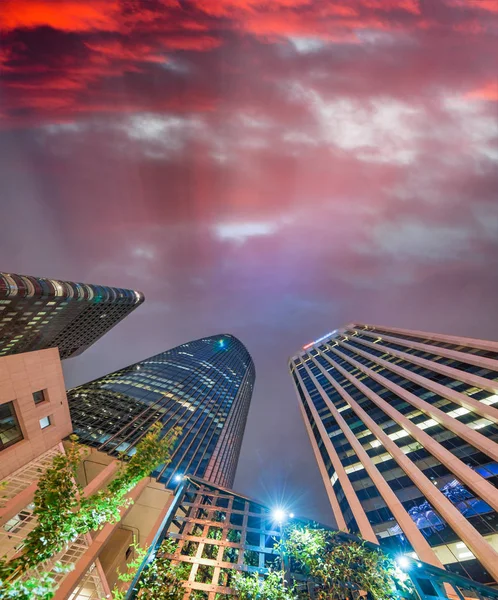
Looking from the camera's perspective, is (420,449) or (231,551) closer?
(231,551)

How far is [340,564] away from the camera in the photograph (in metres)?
9.61

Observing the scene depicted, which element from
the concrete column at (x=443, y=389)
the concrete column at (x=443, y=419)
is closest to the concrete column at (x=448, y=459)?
the concrete column at (x=443, y=419)

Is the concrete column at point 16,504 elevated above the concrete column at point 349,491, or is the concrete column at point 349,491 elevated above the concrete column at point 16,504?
the concrete column at point 349,491

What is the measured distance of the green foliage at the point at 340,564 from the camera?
29.4ft

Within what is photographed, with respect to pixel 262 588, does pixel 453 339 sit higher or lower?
higher

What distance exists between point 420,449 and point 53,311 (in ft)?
369

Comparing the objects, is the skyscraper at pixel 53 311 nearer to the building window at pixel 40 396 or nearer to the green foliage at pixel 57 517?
the building window at pixel 40 396

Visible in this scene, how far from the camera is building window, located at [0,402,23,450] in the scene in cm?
1595

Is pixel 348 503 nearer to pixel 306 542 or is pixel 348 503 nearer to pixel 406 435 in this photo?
pixel 406 435

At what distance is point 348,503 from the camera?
28906 millimetres

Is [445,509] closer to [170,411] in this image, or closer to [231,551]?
[231,551]

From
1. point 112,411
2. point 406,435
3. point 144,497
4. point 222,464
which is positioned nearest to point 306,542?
point 144,497

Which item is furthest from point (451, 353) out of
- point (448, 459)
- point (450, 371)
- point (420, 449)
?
point (448, 459)

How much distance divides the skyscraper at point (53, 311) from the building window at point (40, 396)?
242 ft
